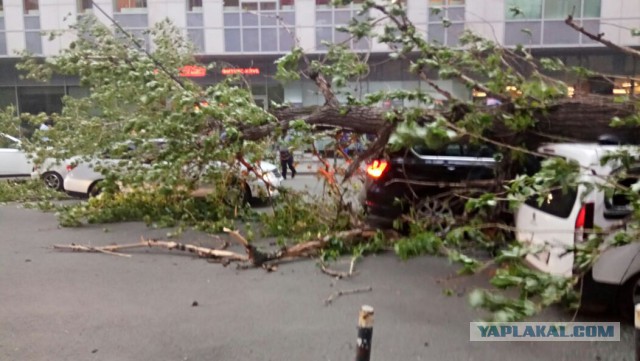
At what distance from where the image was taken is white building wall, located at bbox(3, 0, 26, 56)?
23281mm

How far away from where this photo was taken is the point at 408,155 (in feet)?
24.1

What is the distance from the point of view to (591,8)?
21094 millimetres

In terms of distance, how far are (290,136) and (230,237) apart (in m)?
1.69

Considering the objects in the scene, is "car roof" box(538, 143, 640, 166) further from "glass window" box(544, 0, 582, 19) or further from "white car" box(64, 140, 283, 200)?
"glass window" box(544, 0, 582, 19)

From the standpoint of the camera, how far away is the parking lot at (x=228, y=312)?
4246mm

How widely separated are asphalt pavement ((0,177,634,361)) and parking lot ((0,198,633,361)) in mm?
11

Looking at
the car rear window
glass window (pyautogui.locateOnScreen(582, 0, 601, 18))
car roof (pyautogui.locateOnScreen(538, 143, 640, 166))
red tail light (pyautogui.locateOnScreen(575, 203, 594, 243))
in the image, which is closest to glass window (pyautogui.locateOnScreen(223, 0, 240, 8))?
glass window (pyautogui.locateOnScreen(582, 0, 601, 18))

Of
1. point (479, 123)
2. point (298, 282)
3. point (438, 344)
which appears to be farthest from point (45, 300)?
point (479, 123)

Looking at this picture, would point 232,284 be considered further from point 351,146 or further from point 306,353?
point 351,146

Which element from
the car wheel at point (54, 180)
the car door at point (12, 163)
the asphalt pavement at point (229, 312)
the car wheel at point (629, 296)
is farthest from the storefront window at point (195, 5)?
the car wheel at point (629, 296)

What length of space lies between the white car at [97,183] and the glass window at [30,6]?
48.8ft

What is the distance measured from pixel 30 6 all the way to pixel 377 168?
2176 cm

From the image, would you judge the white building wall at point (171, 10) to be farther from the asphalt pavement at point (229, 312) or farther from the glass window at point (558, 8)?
the asphalt pavement at point (229, 312)

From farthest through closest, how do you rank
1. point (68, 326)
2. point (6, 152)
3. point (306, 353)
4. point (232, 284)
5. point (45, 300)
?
Answer: 1. point (6, 152)
2. point (232, 284)
3. point (45, 300)
4. point (68, 326)
5. point (306, 353)
